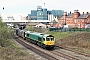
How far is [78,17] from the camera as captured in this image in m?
117

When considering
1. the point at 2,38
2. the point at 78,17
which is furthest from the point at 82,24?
the point at 2,38

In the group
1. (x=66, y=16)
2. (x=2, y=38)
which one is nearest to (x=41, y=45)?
(x=2, y=38)

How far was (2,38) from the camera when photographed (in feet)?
153

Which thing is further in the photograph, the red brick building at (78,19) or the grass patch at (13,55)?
the red brick building at (78,19)

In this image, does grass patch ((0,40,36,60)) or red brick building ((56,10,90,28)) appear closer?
grass patch ((0,40,36,60))

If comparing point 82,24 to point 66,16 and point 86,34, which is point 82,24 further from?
point 86,34

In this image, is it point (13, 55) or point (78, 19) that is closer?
point (13, 55)

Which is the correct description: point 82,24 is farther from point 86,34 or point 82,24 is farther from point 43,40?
point 43,40

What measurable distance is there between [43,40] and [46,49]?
6.17 ft

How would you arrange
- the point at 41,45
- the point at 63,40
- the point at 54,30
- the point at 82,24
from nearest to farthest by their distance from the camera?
the point at 41,45 → the point at 63,40 → the point at 54,30 → the point at 82,24

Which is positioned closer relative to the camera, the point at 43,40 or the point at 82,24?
the point at 43,40

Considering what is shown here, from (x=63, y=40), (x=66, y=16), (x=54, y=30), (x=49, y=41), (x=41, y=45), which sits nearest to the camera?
(x=49, y=41)

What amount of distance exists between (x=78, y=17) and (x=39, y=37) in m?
68.5

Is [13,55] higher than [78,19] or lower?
lower
